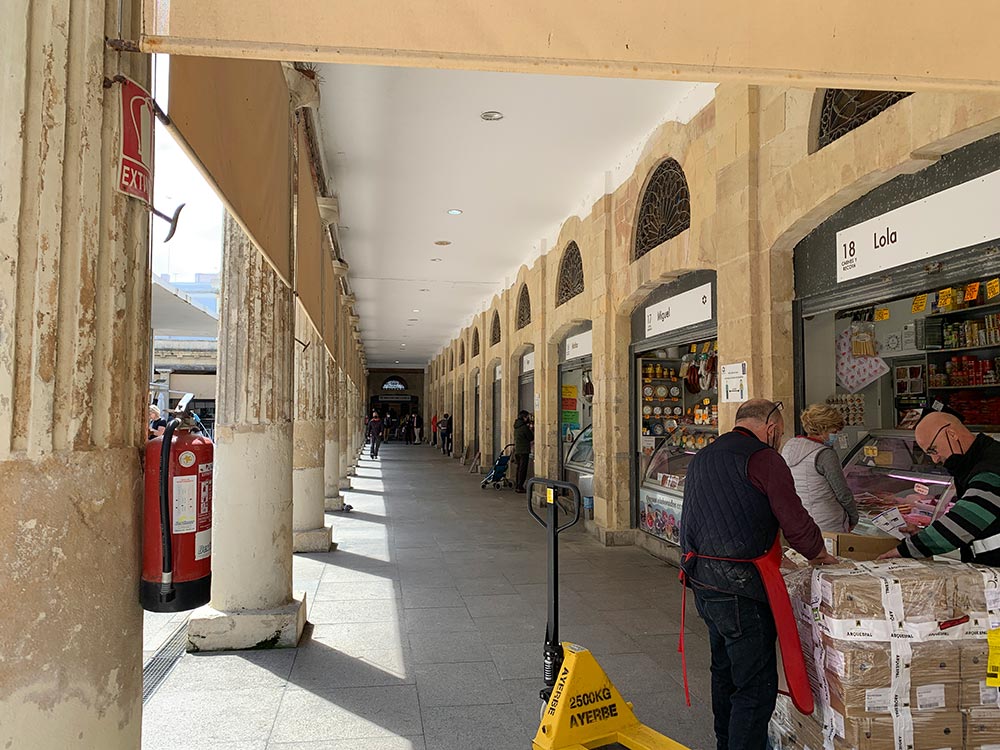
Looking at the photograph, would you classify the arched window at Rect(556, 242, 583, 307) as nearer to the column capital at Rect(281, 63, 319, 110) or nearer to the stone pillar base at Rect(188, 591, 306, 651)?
the column capital at Rect(281, 63, 319, 110)

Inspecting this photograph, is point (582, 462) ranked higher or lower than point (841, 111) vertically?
lower

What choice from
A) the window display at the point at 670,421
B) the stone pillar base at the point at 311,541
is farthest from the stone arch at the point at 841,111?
the stone pillar base at the point at 311,541

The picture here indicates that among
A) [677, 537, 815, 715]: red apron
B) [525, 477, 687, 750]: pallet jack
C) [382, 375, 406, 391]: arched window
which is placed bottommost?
[525, 477, 687, 750]: pallet jack

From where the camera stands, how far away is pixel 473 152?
750cm

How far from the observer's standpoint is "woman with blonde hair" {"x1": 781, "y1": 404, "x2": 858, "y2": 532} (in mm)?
3932

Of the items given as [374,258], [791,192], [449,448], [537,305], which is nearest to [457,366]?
[449,448]

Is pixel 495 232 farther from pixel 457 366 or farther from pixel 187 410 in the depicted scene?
pixel 457 366

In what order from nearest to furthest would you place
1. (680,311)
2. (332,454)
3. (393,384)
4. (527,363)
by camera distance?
(680,311) → (332,454) → (527,363) → (393,384)

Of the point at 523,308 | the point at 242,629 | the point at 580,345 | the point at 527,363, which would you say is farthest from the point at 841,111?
the point at 527,363

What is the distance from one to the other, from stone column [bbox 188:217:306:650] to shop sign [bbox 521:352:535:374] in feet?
24.6

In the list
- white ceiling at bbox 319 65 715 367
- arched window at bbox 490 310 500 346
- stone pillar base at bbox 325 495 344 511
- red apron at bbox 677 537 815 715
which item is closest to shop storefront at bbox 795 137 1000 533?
red apron at bbox 677 537 815 715

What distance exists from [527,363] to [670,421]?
5.51 metres

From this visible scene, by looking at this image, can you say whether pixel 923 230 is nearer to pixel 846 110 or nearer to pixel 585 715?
pixel 846 110

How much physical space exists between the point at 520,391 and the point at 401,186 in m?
6.33
